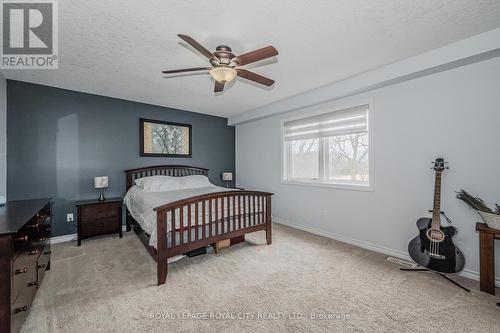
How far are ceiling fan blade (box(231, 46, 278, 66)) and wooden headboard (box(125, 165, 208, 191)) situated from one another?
3.30 meters

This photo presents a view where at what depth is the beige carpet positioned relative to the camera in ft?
5.54

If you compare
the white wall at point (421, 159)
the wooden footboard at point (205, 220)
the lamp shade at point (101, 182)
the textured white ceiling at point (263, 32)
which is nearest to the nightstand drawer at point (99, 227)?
the lamp shade at point (101, 182)

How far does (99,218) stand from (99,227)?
0.49 feet

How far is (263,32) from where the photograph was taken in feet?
6.66

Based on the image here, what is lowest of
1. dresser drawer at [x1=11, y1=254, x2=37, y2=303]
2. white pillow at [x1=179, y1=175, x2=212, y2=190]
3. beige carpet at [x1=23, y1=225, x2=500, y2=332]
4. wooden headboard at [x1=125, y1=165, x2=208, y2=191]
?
beige carpet at [x1=23, y1=225, x2=500, y2=332]

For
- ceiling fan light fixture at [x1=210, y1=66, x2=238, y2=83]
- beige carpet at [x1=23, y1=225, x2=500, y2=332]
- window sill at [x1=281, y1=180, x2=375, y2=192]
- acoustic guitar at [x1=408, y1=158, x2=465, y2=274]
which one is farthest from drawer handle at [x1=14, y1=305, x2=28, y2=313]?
window sill at [x1=281, y1=180, x2=375, y2=192]

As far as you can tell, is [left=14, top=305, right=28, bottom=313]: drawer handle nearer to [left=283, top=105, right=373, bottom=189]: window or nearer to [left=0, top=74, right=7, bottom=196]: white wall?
[left=0, top=74, right=7, bottom=196]: white wall

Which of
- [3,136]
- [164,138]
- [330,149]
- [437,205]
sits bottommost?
[437,205]

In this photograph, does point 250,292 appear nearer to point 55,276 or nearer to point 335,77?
point 55,276

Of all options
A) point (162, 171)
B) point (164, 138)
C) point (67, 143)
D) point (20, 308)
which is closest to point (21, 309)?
point (20, 308)

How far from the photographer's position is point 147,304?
1927 millimetres

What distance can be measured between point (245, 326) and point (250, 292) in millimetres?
431

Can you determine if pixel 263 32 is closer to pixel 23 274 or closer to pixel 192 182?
pixel 23 274

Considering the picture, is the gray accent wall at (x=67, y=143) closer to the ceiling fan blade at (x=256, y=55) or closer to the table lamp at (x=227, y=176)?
the table lamp at (x=227, y=176)
